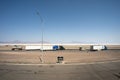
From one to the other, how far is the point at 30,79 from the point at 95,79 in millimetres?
6516

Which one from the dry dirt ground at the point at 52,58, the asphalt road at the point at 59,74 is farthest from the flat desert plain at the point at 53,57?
the asphalt road at the point at 59,74

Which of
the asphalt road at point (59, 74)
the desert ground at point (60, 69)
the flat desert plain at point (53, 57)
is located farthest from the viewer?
the flat desert plain at point (53, 57)

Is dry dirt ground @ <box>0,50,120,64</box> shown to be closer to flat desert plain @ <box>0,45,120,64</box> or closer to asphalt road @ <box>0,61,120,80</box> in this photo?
flat desert plain @ <box>0,45,120,64</box>

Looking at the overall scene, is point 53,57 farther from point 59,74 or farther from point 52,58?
point 59,74

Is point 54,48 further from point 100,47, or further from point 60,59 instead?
point 60,59

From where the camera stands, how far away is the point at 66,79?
52.4 ft

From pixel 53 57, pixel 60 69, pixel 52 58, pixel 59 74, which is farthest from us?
pixel 53 57

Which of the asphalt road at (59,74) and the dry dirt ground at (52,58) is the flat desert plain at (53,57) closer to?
the dry dirt ground at (52,58)

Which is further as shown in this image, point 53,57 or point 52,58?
point 53,57

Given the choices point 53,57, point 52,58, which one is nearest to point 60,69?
point 52,58

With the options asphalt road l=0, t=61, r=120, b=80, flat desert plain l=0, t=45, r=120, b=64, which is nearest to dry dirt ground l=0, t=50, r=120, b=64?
flat desert plain l=0, t=45, r=120, b=64

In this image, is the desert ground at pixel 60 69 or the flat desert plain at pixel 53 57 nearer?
the desert ground at pixel 60 69

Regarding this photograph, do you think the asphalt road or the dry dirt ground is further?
the dry dirt ground

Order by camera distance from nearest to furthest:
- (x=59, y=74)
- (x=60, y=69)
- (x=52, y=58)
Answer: (x=59, y=74), (x=60, y=69), (x=52, y=58)
